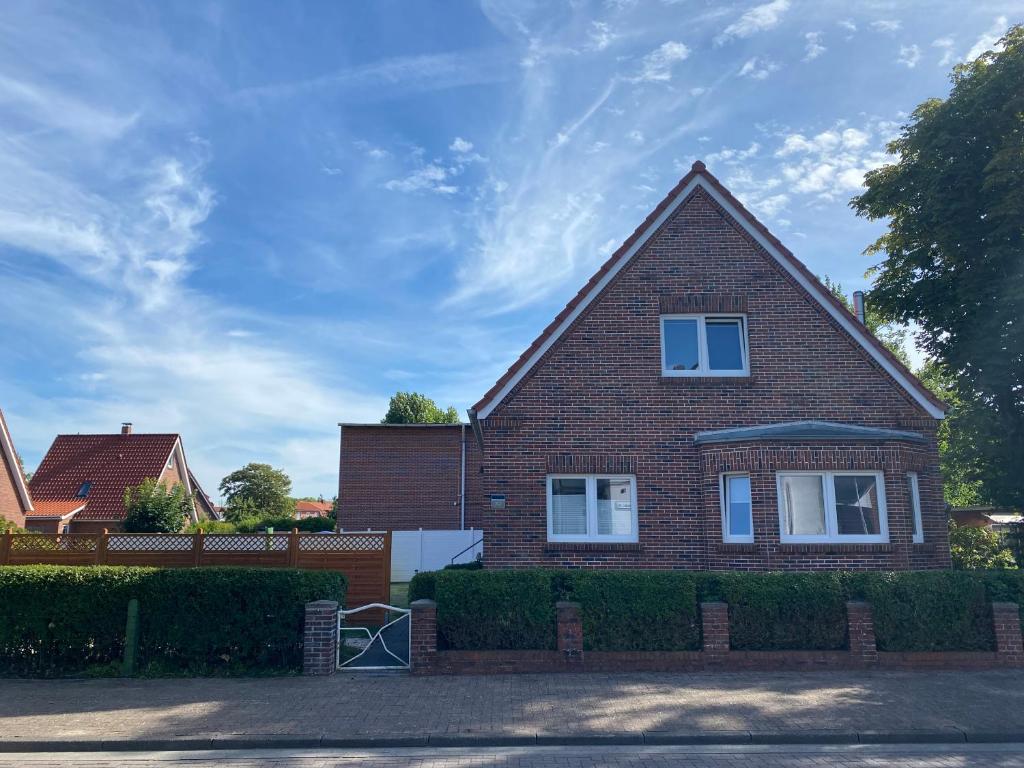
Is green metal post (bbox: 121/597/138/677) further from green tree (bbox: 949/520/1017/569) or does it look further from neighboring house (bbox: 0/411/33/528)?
neighboring house (bbox: 0/411/33/528)

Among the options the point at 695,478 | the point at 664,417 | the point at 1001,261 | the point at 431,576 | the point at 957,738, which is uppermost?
the point at 1001,261

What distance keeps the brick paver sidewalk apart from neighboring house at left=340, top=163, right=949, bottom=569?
3259 millimetres

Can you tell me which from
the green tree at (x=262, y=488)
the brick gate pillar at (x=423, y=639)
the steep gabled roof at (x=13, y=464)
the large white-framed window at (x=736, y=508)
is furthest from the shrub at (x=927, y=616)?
the green tree at (x=262, y=488)

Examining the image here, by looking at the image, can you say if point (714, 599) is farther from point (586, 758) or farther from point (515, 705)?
point (586, 758)

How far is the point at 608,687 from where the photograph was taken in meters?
9.66

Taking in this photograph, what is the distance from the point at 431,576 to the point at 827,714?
665cm

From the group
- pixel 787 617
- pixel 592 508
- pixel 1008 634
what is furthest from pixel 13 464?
pixel 1008 634

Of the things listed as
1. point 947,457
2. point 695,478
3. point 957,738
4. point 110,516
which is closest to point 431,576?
point 695,478

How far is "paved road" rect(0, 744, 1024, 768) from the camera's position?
23.1 feet

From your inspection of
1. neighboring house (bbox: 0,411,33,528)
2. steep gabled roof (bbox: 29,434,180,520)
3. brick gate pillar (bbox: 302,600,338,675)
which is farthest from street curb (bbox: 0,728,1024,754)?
steep gabled roof (bbox: 29,434,180,520)

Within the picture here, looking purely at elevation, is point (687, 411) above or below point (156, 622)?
above

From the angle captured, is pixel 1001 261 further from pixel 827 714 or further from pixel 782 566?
pixel 827 714

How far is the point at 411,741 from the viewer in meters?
7.61

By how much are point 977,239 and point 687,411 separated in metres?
8.71
